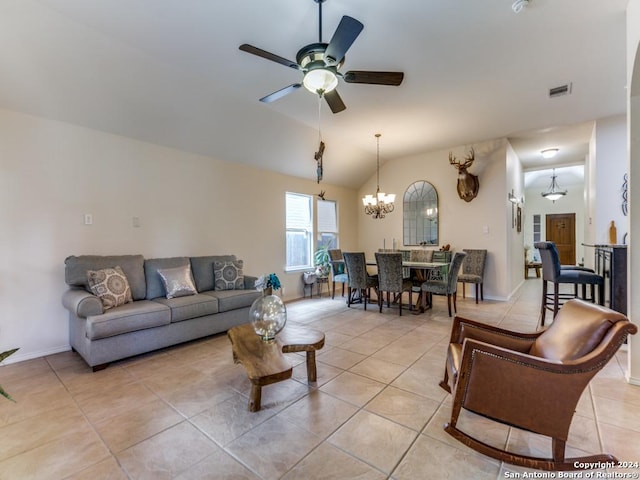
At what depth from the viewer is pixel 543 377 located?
61.9 inches

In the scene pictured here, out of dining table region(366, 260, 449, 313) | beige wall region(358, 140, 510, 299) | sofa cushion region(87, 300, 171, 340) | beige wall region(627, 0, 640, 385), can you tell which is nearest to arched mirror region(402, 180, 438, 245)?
beige wall region(358, 140, 510, 299)

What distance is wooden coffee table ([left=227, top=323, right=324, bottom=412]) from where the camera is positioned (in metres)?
1.99

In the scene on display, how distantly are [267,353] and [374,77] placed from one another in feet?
7.54

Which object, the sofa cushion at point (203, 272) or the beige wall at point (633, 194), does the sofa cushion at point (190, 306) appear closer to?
the sofa cushion at point (203, 272)

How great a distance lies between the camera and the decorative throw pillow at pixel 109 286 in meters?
3.01

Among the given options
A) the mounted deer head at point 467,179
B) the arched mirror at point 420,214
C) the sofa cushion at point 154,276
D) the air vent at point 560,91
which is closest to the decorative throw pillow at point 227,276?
the sofa cushion at point 154,276

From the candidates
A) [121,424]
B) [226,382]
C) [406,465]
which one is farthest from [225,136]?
[406,465]

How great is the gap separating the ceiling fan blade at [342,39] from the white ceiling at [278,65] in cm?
51

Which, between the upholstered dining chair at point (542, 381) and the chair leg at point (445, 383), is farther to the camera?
the chair leg at point (445, 383)

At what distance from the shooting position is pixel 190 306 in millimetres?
3350

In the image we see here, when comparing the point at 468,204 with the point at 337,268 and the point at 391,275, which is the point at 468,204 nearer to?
the point at 391,275

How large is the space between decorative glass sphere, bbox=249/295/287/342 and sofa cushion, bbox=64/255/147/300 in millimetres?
1776

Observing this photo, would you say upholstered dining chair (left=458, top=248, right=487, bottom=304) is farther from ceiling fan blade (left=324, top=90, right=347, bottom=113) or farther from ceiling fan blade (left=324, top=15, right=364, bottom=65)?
ceiling fan blade (left=324, top=15, right=364, bottom=65)

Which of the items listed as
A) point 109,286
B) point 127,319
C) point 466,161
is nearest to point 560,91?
point 466,161
